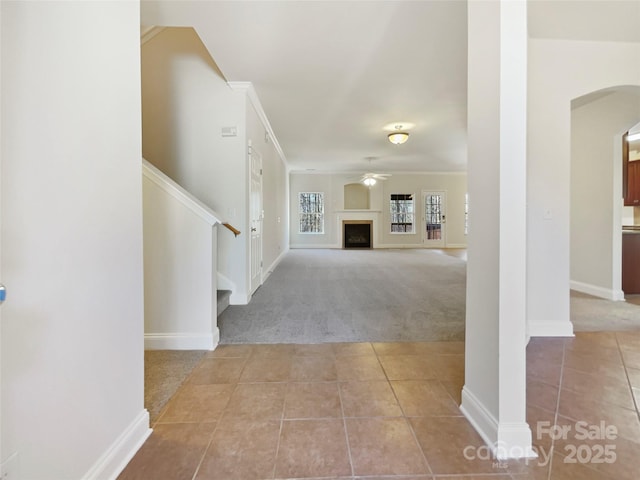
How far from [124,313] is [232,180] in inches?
98.6

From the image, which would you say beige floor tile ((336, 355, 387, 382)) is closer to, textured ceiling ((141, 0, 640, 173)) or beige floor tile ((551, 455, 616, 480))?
beige floor tile ((551, 455, 616, 480))

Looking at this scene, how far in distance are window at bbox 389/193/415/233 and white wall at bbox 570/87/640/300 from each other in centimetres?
645

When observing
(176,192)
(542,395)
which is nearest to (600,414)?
(542,395)

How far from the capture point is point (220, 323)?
2.83 meters

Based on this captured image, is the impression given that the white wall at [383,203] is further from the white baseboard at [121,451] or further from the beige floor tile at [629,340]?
the white baseboard at [121,451]

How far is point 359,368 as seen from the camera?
1988 mm

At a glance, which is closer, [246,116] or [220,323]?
[220,323]

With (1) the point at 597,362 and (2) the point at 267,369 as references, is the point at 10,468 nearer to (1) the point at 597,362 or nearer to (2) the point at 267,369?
(2) the point at 267,369

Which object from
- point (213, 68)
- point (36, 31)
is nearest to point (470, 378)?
point (36, 31)

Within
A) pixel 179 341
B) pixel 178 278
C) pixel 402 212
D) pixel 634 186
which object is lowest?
pixel 179 341

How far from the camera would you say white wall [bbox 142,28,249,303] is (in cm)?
349

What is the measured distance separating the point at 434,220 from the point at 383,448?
10.1 metres

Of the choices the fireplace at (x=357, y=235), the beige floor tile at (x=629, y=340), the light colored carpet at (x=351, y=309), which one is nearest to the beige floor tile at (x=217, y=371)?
the light colored carpet at (x=351, y=309)

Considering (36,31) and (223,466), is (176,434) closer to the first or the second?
(223,466)
